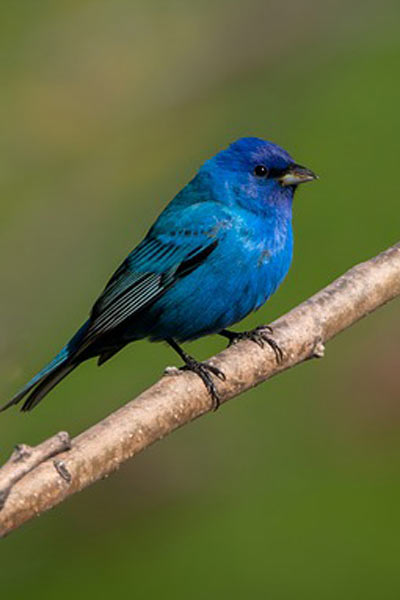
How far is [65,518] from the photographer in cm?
620

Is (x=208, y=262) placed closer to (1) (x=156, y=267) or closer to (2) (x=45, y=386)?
(1) (x=156, y=267)

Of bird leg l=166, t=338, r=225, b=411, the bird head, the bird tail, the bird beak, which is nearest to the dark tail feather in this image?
the bird tail

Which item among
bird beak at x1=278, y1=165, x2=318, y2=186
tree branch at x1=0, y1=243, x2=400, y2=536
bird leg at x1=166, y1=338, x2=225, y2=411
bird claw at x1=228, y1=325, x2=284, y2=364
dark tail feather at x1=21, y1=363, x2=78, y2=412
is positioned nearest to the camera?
tree branch at x1=0, y1=243, x2=400, y2=536

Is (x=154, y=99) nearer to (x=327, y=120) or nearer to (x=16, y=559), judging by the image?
(x=327, y=120)

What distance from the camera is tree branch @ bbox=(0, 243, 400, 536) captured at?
118 inches

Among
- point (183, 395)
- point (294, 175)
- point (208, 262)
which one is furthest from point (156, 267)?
point (183, 395)

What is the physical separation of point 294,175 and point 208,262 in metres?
0.56

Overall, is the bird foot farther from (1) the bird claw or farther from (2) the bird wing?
(2) the bird wing

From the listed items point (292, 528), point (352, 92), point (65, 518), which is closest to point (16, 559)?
point (65, 518)

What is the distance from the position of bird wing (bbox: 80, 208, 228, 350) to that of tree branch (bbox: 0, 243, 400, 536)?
0.88 meters

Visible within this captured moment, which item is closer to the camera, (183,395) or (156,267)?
(183,395)

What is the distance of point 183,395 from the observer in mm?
3605

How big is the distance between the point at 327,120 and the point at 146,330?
18.4 ft

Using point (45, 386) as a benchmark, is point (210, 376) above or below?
below
